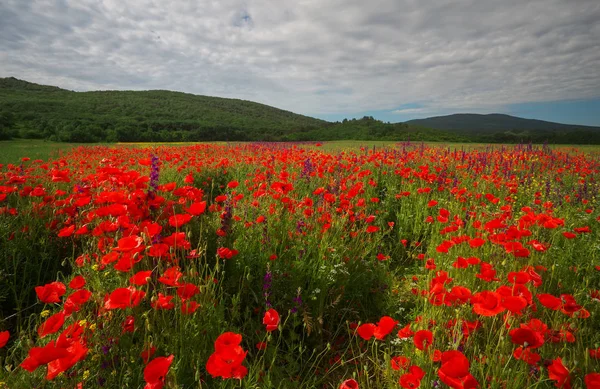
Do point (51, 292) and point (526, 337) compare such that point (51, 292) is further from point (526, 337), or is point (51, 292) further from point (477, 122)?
point (477, 122)

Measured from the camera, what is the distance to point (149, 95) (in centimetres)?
8119

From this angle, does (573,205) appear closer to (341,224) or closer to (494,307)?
(341,224)

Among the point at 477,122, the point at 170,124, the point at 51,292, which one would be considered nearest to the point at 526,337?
the point at 51,292

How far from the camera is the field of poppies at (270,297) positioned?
1.35 metres

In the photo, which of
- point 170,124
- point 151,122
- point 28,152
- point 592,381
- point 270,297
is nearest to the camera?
point 592,381

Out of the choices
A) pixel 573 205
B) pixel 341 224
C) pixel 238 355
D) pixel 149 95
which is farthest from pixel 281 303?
pixel 149 95

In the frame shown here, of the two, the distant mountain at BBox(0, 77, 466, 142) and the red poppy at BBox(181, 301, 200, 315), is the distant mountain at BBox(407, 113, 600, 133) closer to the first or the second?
the distant mountain at BBox(0, 77, 466, 142)

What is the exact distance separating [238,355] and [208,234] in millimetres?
1814

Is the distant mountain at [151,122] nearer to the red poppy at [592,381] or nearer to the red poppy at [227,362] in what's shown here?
the red poppy at [592,381]

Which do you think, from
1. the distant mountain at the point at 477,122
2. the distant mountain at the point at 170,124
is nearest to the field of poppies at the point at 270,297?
the distant mountain at the point at 170,124

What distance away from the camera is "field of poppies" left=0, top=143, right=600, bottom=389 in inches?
53.0

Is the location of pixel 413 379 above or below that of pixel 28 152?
below

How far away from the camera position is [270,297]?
2.35 meters

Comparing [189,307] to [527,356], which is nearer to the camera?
[527,356]
